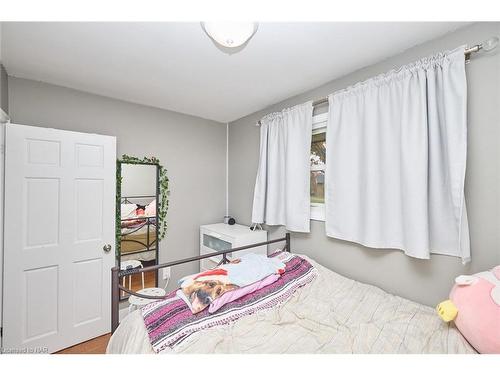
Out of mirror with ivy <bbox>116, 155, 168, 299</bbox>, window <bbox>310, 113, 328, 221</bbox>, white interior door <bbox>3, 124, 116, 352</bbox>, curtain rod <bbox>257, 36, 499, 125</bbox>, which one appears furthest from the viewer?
mirror with ivy <bbox>116, 155, 168, 299</bbox>

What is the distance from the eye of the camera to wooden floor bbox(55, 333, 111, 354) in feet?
6.55

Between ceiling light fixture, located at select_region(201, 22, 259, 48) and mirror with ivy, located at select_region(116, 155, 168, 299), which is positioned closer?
ceiling light fixture, located at select_region(201, 22, 259, 48)

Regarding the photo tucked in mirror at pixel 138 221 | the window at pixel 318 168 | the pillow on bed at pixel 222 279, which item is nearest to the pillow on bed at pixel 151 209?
the photo tucked in mirror at pixel 138 221

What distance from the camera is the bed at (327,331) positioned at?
111cm

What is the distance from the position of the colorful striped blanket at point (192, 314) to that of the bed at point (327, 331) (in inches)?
1.2

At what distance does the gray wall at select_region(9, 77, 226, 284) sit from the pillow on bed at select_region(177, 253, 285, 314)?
4.53 feet

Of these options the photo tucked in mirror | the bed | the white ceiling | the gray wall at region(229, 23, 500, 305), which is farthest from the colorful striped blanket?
the white ceiling

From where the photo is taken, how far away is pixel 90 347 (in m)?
2.07

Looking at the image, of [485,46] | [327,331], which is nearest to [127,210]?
[327,331]

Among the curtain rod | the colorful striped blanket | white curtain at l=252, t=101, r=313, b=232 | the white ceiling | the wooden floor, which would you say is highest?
the white ceiling

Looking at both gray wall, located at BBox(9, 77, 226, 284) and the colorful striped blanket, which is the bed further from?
gray wall, located at BBox(9, 77, 226, 284)
